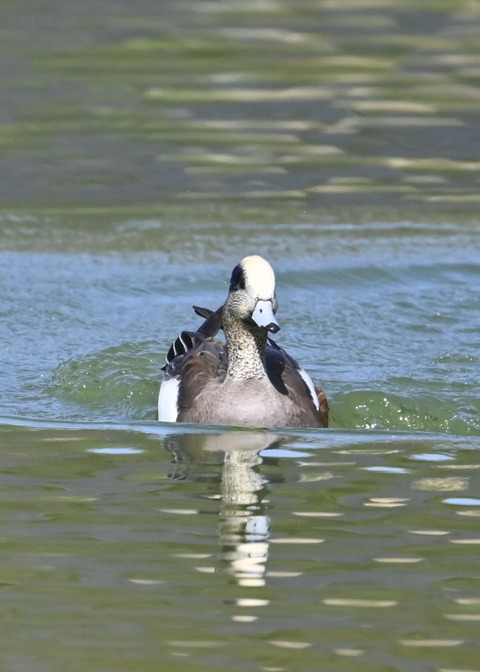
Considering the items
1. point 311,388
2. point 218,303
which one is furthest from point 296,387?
point 218,303

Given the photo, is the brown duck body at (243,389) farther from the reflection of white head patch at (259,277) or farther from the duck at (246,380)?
the reflection of white head patch at (259,277)

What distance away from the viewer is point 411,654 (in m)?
4.60

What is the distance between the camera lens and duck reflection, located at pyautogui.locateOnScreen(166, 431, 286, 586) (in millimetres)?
5481

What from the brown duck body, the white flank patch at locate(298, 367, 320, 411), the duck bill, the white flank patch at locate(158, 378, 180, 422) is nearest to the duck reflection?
the brown duck body

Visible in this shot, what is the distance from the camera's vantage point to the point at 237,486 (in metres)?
6.61

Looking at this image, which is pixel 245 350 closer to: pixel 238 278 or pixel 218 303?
pixel 238 278

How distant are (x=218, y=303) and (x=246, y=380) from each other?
11.3 feet

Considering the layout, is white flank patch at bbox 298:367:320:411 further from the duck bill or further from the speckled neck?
the duck bill

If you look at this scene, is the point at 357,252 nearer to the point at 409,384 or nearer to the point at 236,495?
the point at 409,384

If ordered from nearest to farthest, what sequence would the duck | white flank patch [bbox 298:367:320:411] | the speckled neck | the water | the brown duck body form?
the water
the duck
the brown duck body
the speckled neck
white flank patch [bbox 298:367:320:411]

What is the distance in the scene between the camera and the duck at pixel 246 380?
8180mm

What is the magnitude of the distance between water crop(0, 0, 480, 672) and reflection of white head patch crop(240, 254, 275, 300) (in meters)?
0.79

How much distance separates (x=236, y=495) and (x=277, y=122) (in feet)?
33.2

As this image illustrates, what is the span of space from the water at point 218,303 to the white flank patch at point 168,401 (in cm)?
28
